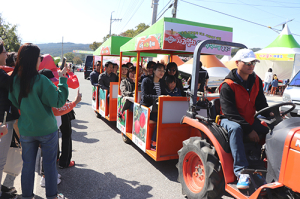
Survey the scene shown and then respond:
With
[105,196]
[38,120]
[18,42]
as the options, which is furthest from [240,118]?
[18,42]

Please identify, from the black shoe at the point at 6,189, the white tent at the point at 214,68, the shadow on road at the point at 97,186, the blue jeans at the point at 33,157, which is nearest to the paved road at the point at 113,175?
the shadow on road at the point at 97,186

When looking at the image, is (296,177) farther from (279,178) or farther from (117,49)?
(117,49)

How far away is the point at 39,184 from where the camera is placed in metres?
3.28

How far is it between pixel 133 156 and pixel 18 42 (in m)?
27.2

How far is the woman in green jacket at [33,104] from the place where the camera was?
222 cm

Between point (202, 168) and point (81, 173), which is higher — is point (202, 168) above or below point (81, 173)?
above

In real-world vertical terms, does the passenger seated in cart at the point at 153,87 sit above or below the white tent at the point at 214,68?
below

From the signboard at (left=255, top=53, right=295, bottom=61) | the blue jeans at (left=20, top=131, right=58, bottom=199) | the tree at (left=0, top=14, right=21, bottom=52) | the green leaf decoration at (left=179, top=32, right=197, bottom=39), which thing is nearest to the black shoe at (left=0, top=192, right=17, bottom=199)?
the blue jeans at (left=20, top=131, right=58, bottom=199)

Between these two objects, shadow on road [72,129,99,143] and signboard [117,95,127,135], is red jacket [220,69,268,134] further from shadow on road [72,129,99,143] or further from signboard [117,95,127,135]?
shadow on road [72,129,99,143]

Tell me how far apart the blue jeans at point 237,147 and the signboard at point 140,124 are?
180 cm

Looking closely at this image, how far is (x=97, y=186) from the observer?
3.25 m

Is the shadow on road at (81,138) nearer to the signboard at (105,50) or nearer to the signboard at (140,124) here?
the signboard at (140,124)

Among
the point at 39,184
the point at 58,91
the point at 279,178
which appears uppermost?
the point at 58,91

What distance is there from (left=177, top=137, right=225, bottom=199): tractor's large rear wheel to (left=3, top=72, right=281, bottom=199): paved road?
12.1 inches
